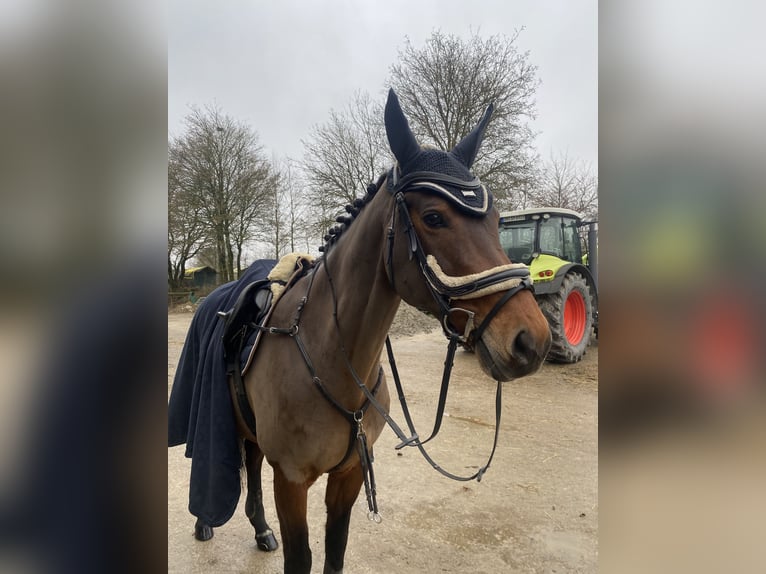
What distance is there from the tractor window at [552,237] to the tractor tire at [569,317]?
949 mm

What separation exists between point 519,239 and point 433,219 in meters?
A: 7.43

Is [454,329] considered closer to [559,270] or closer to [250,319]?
[250,319]

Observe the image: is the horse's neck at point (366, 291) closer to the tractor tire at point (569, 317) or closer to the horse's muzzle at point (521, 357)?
the horse's muzzle at point (521, 357)

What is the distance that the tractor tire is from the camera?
21.9ft

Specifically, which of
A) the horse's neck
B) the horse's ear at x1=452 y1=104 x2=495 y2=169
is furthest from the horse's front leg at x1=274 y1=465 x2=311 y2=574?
the horse's ear at x1=452 y1=104 x2=495 y2=169

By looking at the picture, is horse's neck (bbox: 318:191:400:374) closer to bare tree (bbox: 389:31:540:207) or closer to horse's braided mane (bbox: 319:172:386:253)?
horse's braided mane (bbox: 319:172:386:253)

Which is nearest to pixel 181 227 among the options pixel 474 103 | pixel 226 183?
→ pixel 226 183

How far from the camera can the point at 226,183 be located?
19.4 metres

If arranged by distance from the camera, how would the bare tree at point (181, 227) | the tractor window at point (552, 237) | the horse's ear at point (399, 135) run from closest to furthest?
the horse's ear at point (399, 135) → the tractor window at point (552, 237) → the bare tree at point (181, 227)

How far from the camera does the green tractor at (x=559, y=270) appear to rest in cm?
673

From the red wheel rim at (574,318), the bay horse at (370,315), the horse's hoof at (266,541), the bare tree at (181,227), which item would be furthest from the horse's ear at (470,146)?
the bare tree at (181,227)
